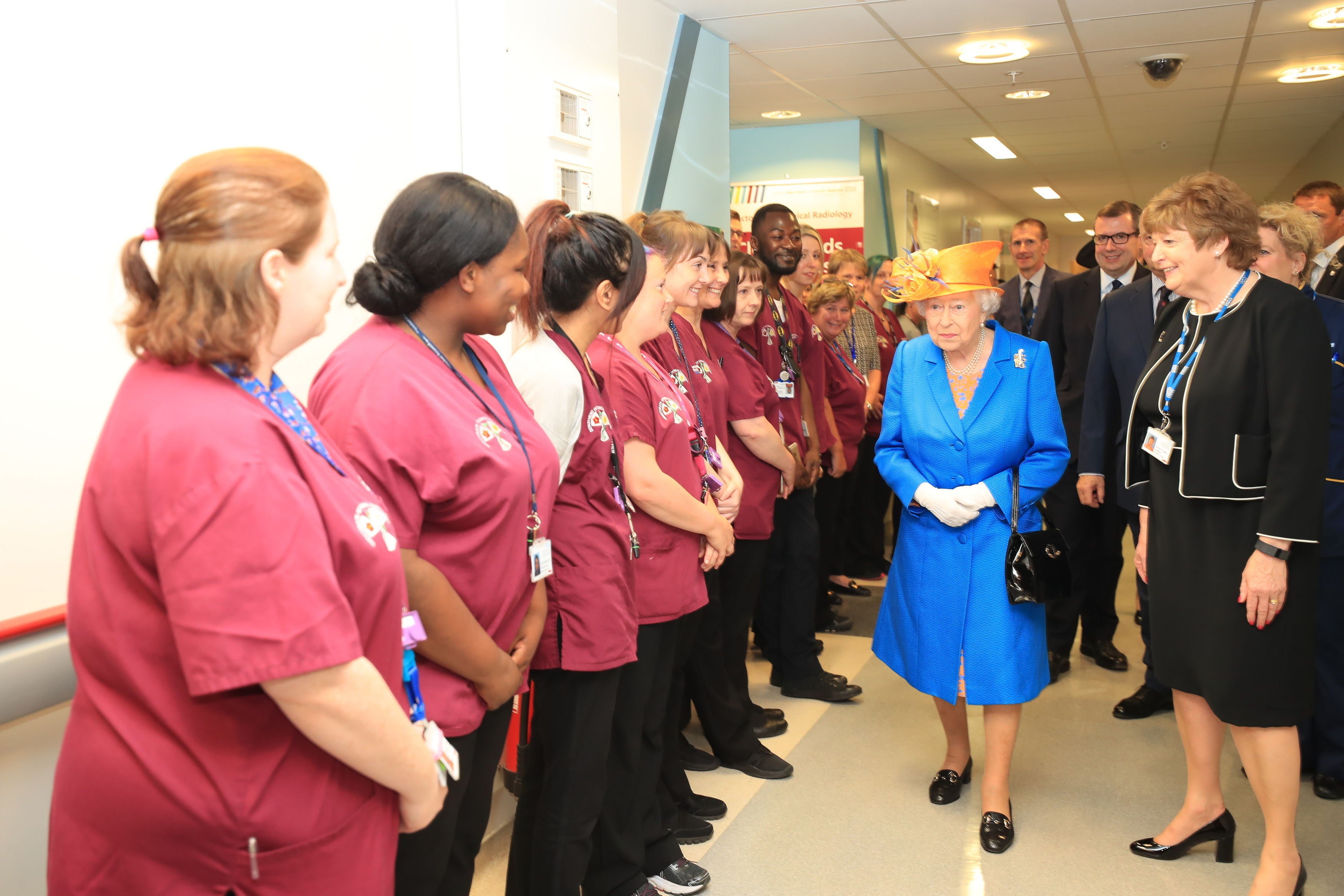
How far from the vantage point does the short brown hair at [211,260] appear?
106 cm

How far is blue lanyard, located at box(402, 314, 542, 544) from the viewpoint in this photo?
1552mm

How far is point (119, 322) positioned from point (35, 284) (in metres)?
0.73

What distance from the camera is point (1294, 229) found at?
3.09 meters

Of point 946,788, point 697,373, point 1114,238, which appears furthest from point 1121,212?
point 946,788

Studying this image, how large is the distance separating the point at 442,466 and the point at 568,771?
34.5 inches

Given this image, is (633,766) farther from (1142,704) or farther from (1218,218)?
(1142,704)

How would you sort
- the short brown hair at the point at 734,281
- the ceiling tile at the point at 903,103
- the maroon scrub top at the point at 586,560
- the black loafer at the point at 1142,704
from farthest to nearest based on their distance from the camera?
the ceiling tile at the point at 903,103 → the black loafer at the point at 1142,704 → the short brown hair at the point at 734,281 → the maroon scrub top at the point at 586,560

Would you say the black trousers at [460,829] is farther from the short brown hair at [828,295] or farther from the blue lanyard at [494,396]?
the short brown hair at [828,295]

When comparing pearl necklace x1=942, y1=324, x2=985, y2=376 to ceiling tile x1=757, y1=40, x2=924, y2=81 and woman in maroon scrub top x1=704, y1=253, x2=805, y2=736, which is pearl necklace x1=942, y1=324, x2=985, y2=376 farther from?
ceiling tile x1=757, y1=40, x2=924, y2=81

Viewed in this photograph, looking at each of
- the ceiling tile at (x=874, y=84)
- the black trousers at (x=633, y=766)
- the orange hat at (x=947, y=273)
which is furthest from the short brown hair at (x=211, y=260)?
the ceiling tile at (x=874, y=84)

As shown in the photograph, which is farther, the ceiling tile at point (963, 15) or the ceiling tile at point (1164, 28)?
the ceiling tile at point (1164, 28)

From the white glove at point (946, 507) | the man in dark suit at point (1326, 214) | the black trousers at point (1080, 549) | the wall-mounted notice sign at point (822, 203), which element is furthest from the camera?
the wall-mounted notice sign at point (822, 203)

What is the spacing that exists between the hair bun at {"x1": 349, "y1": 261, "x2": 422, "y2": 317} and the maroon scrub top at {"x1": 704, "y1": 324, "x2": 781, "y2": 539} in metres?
1.97

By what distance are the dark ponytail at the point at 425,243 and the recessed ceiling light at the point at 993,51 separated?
4642mm
